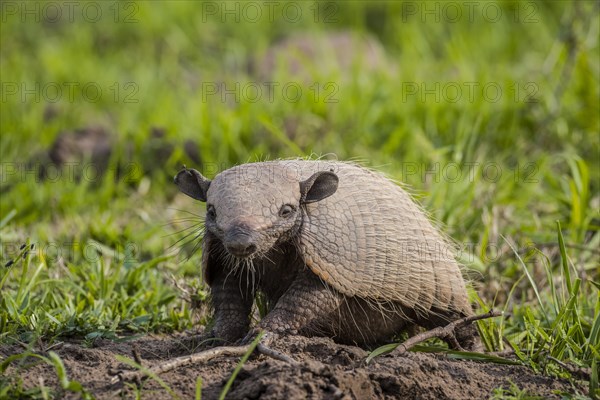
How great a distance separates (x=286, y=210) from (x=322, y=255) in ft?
0.89

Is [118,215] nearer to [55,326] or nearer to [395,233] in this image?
[55,326]

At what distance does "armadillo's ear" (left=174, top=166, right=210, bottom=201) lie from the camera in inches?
169

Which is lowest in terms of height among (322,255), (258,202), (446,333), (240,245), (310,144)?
(446,333)

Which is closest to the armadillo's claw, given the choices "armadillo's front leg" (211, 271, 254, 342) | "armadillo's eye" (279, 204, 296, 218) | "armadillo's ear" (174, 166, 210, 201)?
"armadillo's front leg" (211, 271, 254, 342)

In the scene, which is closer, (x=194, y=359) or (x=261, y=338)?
(x=194, y=359)

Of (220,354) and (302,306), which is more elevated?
(302,306)

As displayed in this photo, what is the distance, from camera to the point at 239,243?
3750mm

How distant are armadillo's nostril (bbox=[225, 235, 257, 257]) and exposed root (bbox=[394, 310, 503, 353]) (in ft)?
2.97

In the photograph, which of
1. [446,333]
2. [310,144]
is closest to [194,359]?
[446,333]

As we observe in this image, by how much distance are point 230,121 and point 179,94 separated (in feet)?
6.13

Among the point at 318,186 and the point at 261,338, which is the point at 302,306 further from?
the point at 318,186

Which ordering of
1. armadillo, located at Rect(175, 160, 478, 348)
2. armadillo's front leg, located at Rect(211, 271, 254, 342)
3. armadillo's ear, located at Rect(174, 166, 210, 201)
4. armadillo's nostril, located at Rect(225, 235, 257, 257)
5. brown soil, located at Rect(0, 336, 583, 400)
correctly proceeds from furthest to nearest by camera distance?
armadillo's front leg, located at Rect(211, 271, 254, 342) → armadillo's ear, located at Rect(174, 166, 210, 201) → armadillo, located at Rect(175, 160, 478, 348) → armadillo's nostril, located at Rect(225, 235, 257, 257) → brown soil, located at Rect(0, 336, 583, 400)

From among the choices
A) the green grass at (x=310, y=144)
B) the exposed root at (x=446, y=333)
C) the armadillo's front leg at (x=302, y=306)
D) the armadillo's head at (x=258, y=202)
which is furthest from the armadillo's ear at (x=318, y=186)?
the green grass at (x=310, y=144)

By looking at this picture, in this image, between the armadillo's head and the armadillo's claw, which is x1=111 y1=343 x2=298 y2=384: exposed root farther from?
the armadillo's head
